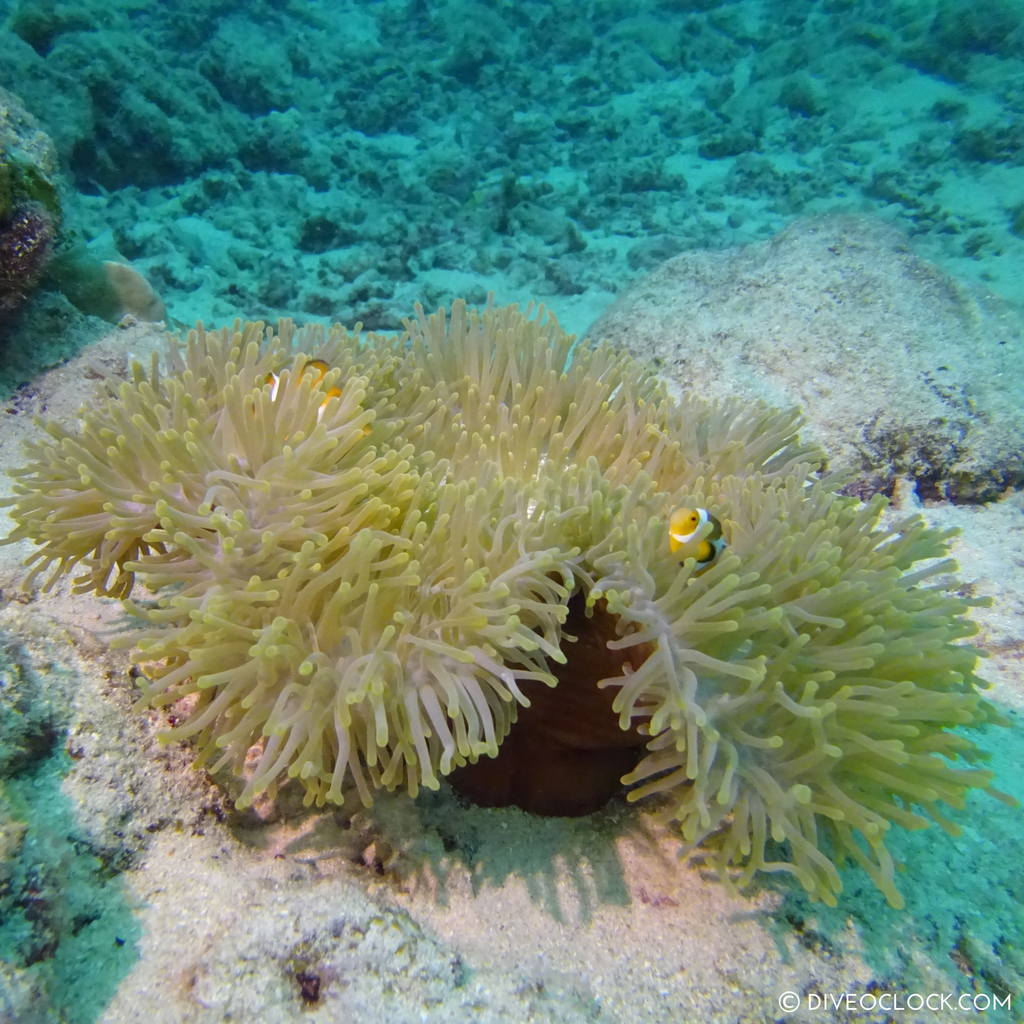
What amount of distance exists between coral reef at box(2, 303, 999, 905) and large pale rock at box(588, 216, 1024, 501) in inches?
73.0

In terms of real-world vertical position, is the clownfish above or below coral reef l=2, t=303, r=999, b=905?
above

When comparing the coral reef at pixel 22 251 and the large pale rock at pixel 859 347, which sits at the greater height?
the large pale rock at pixel 859 347

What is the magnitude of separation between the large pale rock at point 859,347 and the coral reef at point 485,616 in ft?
6.09

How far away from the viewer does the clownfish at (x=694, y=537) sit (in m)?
1.86

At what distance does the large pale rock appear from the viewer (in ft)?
12.6

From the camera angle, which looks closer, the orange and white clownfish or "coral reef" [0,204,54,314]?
the orange and white clownfish

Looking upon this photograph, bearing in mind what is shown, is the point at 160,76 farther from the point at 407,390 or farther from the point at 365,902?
the point at 365,902

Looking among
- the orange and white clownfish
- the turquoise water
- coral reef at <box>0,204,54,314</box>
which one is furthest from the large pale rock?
coral reef at <box>0,204,54,314</box>

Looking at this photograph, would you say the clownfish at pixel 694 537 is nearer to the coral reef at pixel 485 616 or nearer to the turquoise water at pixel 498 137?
the coral reef at pixel 485 616

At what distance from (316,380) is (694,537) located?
1.29 m

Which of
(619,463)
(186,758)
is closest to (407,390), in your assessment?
(619,463)

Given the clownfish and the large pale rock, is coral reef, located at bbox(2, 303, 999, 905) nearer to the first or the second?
the clownfish

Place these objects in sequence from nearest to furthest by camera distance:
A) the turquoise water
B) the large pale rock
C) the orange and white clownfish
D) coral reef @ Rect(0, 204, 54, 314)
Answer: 1. the orange and white clownfish
2. coral reef @ Rect(0, 204, 54, 314)
3. the large pale rock
4. the turquoise water

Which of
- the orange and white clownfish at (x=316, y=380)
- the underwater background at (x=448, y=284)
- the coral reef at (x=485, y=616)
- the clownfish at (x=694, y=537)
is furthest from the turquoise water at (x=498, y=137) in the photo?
the clownfish at (x=694, y=537)
